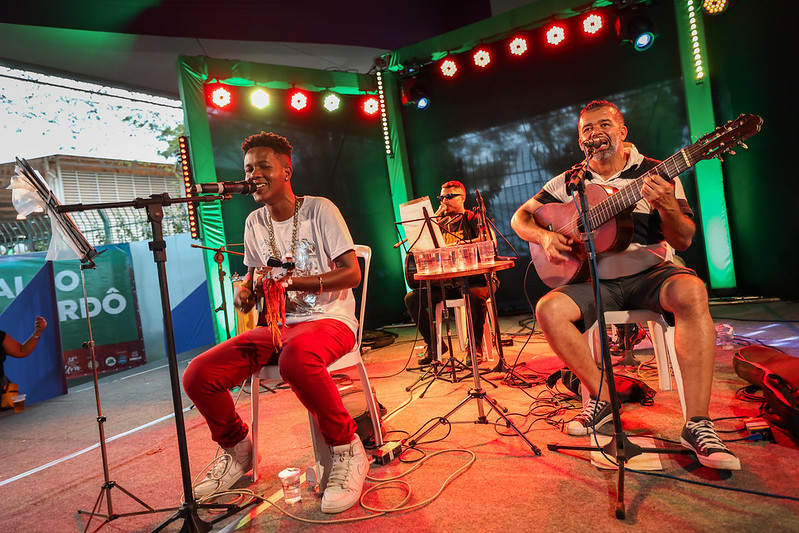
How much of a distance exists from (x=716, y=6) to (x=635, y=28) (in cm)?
84

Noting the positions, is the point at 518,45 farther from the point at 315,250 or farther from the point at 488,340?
the point at 315,250

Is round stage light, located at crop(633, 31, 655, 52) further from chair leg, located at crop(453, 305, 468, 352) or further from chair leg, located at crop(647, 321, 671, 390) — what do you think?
chair leg, located at crop(647, 321, 671, 390)

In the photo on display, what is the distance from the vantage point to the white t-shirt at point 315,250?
267 cm

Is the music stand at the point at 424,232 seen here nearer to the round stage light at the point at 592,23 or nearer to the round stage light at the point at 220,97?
the round stage light at the point at 220,97

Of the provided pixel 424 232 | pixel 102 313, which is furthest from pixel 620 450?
pixel 102 313

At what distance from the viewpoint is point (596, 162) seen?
119 inches

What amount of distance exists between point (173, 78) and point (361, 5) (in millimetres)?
4252

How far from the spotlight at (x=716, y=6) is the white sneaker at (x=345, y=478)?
6.32 meters

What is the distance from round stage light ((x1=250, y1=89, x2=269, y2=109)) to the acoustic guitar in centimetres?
506

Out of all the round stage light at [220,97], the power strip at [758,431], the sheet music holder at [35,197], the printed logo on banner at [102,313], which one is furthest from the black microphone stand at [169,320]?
the printed logo on banner at [102,313]

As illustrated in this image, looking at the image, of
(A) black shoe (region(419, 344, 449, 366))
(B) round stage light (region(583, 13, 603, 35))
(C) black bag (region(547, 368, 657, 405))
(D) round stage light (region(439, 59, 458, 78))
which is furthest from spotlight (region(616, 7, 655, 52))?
(C) black bag (region(547, 368, 657, 405))

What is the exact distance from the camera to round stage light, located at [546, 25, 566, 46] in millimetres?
6855

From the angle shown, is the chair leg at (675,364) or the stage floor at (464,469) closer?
the stage floor at (464,469)

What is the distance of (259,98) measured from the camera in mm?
6988
